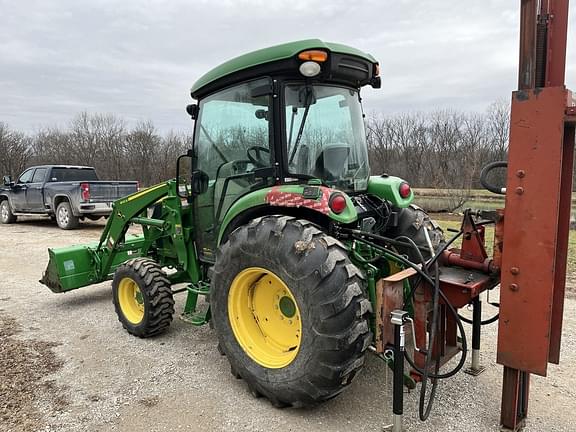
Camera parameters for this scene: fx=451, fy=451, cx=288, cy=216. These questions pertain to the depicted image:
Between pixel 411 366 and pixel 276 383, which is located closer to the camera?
pixel 411 366

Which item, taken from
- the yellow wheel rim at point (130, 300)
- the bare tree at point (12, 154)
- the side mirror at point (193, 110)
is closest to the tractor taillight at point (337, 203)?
the side mirror at point (193, 110)

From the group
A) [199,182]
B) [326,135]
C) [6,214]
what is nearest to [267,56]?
[326,135]

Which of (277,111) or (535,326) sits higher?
(277,111)

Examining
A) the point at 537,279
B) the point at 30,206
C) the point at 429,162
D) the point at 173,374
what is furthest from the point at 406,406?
the point at 429,162

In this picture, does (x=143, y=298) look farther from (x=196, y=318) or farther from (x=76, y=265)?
(x=76, y=265)

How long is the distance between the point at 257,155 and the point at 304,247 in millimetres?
1161

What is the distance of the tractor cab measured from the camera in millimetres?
3340

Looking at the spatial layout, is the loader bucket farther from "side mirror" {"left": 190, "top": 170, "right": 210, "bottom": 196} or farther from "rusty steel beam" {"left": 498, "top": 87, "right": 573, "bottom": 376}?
"rusty steel beam" {"left": 498, "top": 87, "right": 573, "bottom": 376}

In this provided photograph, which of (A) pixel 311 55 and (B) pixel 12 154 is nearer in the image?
(A) pixel 311 55

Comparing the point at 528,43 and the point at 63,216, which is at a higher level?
the point at 528,43

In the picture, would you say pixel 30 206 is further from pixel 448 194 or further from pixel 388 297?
pixel 448 194

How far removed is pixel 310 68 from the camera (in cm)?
316

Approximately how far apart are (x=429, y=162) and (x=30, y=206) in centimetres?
2644

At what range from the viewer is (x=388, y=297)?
262 cm
